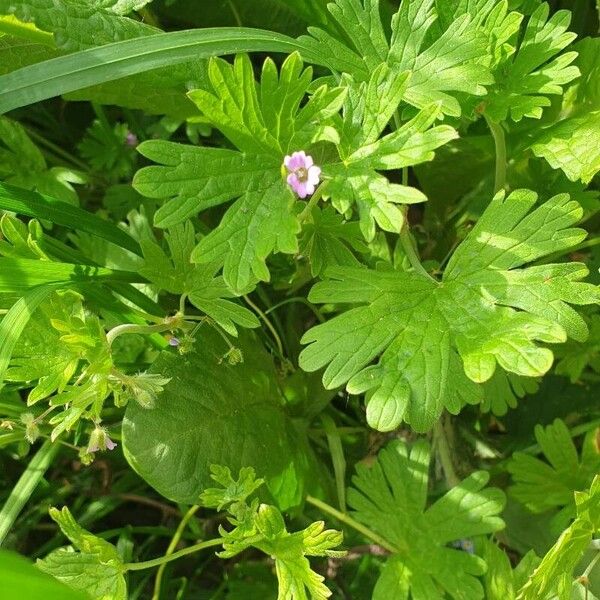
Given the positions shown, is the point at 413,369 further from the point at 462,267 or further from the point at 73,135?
the point at 73,135

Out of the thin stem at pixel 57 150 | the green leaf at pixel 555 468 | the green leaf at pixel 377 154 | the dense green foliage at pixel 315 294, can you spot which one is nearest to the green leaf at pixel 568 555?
the dense green foliage at pixel 315 294

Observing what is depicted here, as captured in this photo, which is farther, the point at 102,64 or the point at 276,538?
the point at 276,538

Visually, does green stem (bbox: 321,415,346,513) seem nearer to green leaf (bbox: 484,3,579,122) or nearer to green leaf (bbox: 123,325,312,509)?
green leaf (bbox: 123,325,312,509)

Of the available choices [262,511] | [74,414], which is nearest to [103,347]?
[74,414]

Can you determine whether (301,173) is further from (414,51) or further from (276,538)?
(276,538)

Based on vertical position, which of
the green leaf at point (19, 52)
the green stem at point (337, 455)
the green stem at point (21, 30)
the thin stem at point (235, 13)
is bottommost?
the green stem at point (337, 455)

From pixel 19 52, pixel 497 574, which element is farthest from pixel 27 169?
pixel 497 574

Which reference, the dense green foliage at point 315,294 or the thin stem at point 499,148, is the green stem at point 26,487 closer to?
the dense green foliage at point 315,294
